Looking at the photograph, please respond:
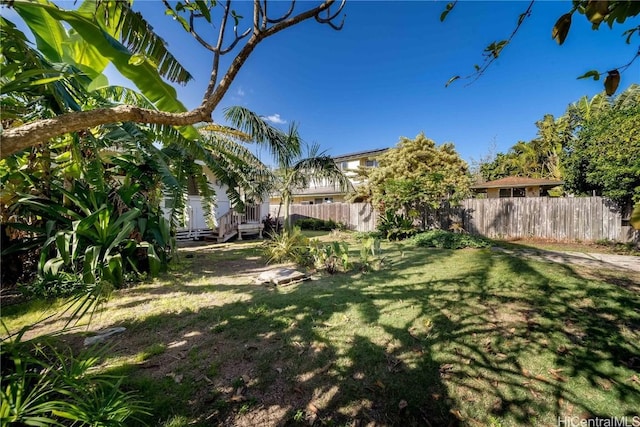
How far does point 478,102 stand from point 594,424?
15226 mm

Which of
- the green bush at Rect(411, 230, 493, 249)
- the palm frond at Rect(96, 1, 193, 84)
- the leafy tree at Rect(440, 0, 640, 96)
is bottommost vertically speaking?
the green bush at Rect(411, 230, 493, 249)

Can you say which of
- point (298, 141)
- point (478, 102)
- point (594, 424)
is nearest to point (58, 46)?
point (594, 424)

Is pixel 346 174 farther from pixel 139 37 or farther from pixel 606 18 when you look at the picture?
pixel 606 18

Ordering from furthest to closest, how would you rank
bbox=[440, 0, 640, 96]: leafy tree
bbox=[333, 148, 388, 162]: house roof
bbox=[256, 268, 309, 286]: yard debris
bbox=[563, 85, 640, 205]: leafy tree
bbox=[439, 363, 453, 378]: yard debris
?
bbox=[333, 148, 388, 162]: house roof → bbox=[563, 85, 640, 205]: leafy tree → bbox=[256, 268, 309, 286]: yard debris → bbox=[439, 363, 453, 378]: yard debris → bbox=[440, 0, 640, 96]: leafy tree

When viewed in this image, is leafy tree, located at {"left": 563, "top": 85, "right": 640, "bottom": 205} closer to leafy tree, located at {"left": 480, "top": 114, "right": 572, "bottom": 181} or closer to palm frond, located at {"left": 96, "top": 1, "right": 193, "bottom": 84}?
palm frond, located at {"left": 96, "top": 1, "right": 193, "bottom": 84}

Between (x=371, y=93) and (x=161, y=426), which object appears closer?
(x=161, y=426)

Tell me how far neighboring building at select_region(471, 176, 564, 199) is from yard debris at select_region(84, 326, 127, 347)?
2198 cm

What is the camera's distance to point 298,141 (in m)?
8.55

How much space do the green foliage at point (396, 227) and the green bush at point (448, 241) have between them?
1007 mm

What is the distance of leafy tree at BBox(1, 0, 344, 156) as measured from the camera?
132 cm

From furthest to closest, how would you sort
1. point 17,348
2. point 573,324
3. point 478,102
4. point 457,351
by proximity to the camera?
point 478,102, point 573,324, point 457,351, point 17,348

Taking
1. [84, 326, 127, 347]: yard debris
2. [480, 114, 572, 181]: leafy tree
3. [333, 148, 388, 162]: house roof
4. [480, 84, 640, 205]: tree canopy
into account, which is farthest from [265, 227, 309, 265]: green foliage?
[480, 114, 572, 181]: leafy tree

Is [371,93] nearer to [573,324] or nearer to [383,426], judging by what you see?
[573,324]

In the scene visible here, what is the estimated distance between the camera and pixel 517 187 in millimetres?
18531
